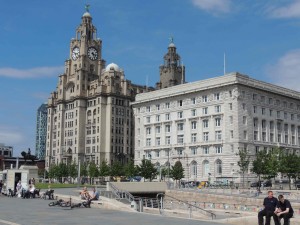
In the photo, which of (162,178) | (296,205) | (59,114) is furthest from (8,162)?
(296,205)

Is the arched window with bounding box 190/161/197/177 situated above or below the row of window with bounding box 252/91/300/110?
below

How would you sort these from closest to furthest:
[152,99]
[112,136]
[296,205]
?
1. [296,205]
2. [152,99]
3. [112,136]

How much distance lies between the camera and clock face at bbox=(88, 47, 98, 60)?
14682cm

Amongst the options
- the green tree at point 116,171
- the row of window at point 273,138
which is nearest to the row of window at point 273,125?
the row of window at point 273,138

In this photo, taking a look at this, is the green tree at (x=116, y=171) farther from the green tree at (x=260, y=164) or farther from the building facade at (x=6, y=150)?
the building facade at (x=6, y=150)

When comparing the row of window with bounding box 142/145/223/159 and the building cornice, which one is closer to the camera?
the building cornice

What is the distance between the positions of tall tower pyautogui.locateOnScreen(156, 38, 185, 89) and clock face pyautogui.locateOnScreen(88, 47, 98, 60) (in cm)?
2359

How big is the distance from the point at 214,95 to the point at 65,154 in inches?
2568

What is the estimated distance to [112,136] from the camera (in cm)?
13412

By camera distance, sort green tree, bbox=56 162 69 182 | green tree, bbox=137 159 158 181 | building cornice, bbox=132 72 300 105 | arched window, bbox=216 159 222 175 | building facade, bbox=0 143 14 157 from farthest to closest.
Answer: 1. building facade, bbox=0 143 14 157
2. green tree, bbox=56 162 69 182
3. green tree, bbox=137 159 158 181
4. building cornice, bbox=132 72 300 105
5. arched window, bbox=216 159 222 175

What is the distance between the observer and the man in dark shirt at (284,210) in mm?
19484

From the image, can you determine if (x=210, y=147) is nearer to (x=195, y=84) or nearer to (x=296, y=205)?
(x=195, y=84)

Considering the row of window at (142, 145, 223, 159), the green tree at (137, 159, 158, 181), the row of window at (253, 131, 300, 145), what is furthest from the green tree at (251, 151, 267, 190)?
the green tree at (137, 159, 158, 181)

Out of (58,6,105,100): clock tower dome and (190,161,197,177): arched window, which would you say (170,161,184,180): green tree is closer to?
(190,161,197,177): arched window
